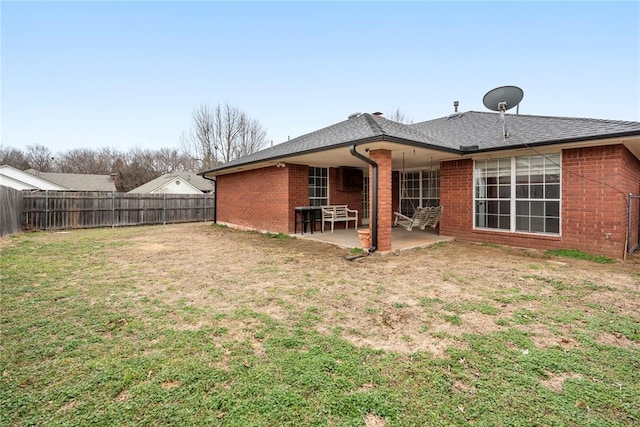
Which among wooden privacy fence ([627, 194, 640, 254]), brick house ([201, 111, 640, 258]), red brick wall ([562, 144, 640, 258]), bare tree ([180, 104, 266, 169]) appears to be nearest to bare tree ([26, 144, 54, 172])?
bare tree ([180, 104, 266, 169])

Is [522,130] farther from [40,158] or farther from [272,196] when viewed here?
[40,158]

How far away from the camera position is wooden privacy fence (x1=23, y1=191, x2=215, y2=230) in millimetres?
12703

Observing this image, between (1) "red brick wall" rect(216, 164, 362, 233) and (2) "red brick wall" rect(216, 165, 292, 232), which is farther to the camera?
(2) "red brick wall" rect(216, 165, 292, 232)

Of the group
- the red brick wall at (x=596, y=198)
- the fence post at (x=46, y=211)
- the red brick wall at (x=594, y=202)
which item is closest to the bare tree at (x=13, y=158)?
the fence post at (x=46, y=211)

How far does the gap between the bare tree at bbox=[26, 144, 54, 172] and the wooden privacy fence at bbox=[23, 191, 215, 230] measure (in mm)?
35828

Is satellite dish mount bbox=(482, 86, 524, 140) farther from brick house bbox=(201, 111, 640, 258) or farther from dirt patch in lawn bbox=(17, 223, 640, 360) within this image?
dirt patch in lawn bbox=(17, 223, 640, 360)

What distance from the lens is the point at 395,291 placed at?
4.21 meters

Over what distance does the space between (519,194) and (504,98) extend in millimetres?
2742

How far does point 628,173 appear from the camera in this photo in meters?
6.70

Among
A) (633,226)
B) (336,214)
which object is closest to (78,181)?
(336,214)

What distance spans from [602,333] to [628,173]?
20.3 feet

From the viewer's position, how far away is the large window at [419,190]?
11.3 meters

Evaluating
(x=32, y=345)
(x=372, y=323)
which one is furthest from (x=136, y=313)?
(x=372, y=323)

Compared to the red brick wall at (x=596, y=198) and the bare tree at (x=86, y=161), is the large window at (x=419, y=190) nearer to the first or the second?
the red brick wall at (x=596, y=198)
